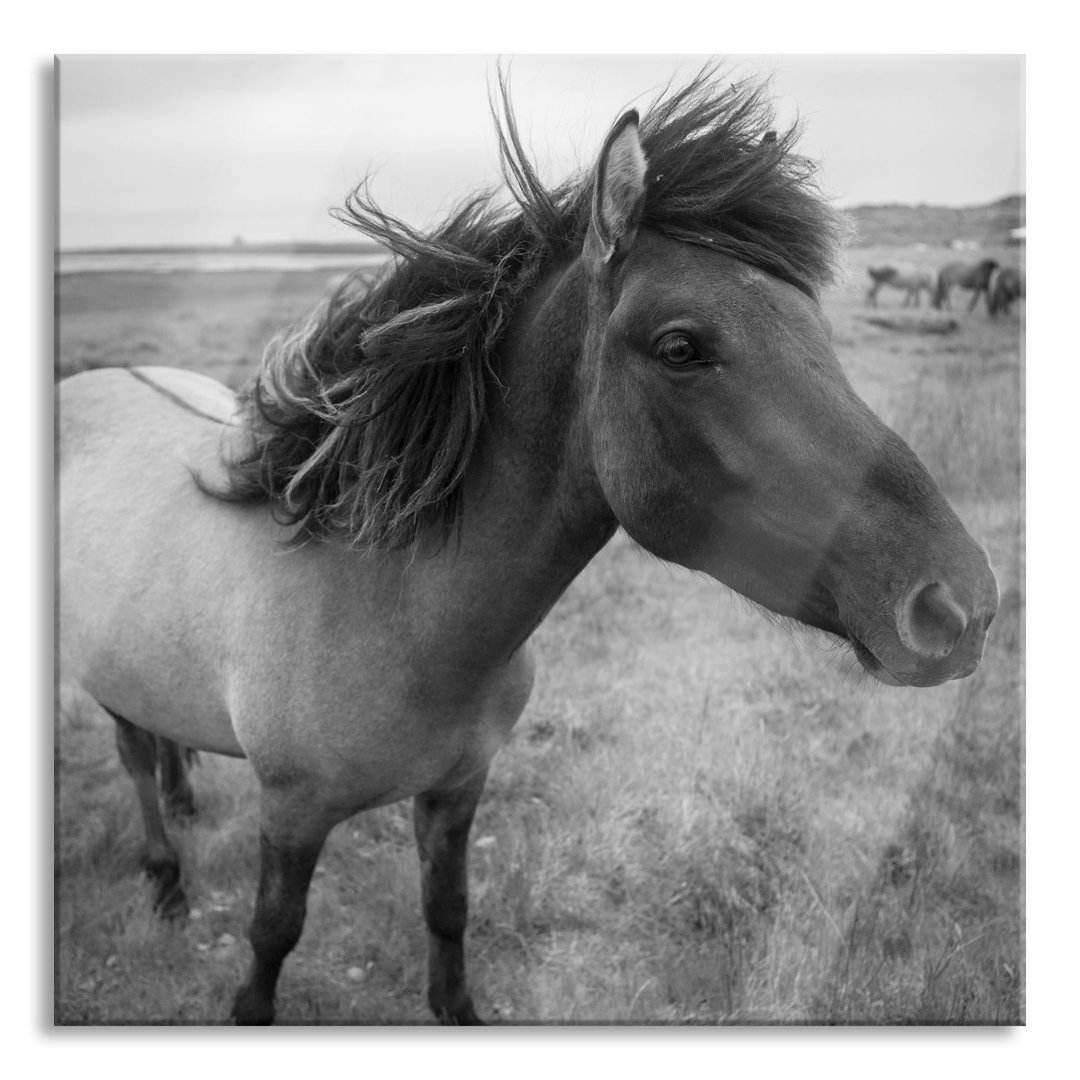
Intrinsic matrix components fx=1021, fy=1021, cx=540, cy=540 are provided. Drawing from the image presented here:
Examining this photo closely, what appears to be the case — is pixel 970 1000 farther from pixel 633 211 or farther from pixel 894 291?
pixel 633 211

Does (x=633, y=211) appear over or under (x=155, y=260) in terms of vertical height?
under

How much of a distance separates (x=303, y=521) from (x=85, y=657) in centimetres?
64

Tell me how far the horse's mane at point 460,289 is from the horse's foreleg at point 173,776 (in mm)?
1022

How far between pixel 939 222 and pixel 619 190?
3.51 feet

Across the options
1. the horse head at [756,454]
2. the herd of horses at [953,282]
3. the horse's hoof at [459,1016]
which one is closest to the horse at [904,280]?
the herd of horses at [953,282]

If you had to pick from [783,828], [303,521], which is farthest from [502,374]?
[783,828]

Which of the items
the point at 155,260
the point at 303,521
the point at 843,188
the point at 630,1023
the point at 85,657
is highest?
the point at 843,188

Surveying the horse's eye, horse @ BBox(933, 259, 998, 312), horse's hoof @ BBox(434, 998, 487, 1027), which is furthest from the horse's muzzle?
horse's hoof @ BBox(434, 998, 487, 1027)

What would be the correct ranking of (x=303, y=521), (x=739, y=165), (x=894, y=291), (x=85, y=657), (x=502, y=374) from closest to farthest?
(x=739, y=165)
(x=502, y=374)
(x=303, y=521)
(x=85, y=657)
(x=894, y=291)

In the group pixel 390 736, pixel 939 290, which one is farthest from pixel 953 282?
pixel 390 736

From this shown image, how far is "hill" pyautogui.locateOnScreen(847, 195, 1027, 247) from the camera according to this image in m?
2.04

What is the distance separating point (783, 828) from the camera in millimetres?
2189

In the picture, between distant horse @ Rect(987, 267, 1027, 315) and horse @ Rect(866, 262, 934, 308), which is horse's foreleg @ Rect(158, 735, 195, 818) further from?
distant horse @ Rect(987, 267, 1027, 315)

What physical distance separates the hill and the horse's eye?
0.90 metres
